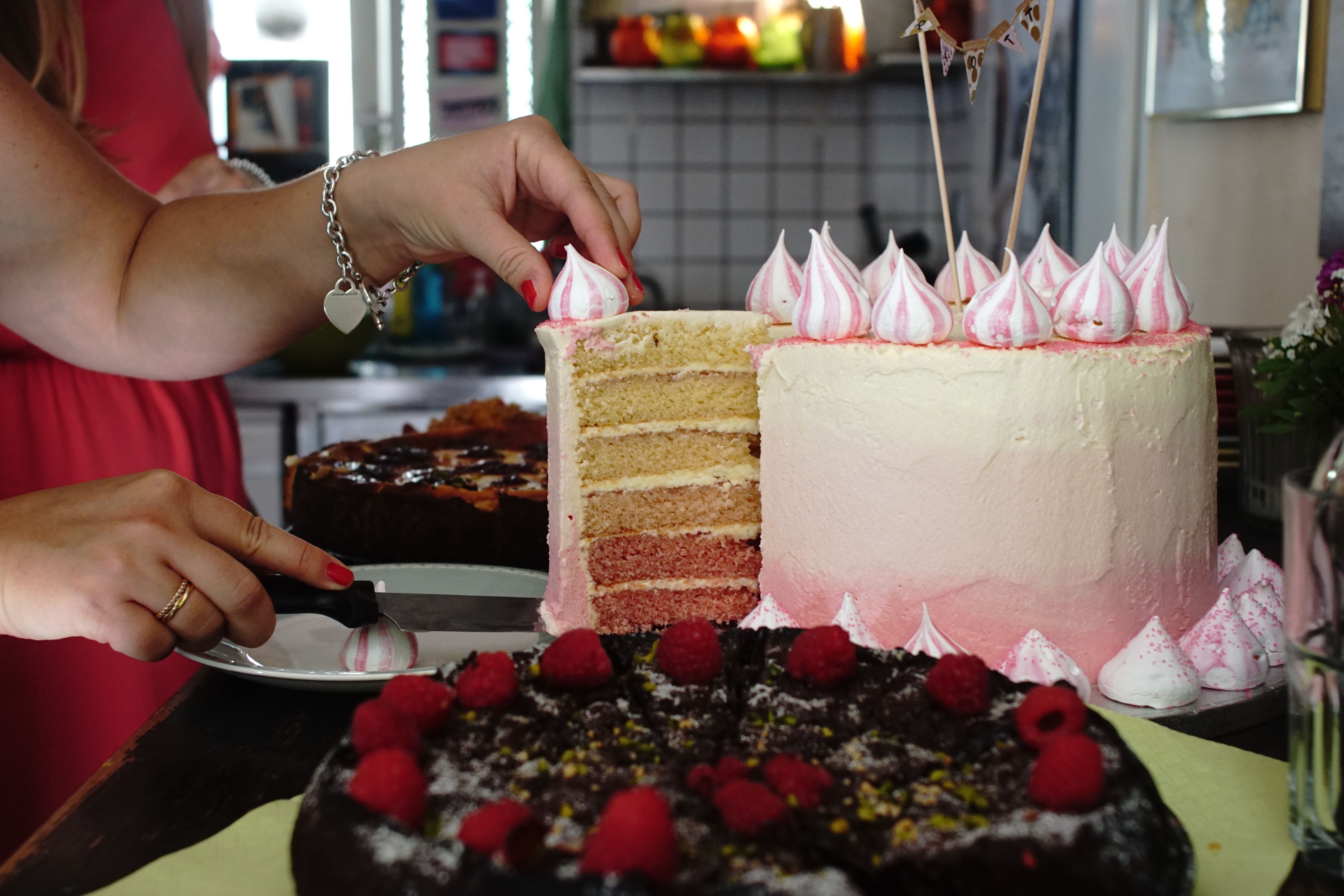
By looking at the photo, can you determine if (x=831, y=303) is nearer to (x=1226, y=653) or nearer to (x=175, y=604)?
(x=1226, y=653)

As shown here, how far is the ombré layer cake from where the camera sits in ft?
5.98

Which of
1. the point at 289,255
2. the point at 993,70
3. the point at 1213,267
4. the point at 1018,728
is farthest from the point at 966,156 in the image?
the point at 1018,728

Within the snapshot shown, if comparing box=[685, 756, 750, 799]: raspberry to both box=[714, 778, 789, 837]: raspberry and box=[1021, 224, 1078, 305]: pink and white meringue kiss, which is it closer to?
box=[714, 778, 789, 837]: raspberry

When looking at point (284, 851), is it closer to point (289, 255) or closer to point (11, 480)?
point (289, 255)

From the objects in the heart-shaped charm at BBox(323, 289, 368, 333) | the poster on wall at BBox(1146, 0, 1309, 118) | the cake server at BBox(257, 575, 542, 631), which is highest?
the poster on wall at BBox(1146, 0, 1309, 118)

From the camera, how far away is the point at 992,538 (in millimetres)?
1405

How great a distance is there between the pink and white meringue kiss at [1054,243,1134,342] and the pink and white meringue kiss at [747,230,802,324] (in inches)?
18.0

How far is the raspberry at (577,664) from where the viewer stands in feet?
3.59

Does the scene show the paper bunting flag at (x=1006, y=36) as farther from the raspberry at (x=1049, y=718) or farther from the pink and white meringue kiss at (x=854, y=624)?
the raspberry at (x=1049, y=718)

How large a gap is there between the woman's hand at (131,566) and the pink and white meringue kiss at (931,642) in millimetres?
A: 745

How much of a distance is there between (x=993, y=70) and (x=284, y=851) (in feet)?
15.0

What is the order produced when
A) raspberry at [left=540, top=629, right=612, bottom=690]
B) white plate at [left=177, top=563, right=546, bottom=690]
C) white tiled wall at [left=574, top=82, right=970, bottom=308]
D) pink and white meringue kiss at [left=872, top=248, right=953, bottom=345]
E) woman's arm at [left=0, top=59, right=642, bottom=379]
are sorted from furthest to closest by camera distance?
white tiled wall at [left=574, top=82, right=970, bottom=308] < woman's arm at [left=0, top=59, right=642, bottom=379] < pink and white meringue kiss at [left=872, top=248, right=953, bottom=345] < white plate at [left=177, top=563, right=546, bottom=690] < raspberry at [left=540, top=629, right=612, bottom=690]

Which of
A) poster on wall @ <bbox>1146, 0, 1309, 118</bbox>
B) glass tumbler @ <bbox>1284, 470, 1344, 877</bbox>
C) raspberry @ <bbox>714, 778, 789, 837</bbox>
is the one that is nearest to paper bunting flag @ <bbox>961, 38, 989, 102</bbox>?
glass tumbler @ <bbox>1284, 470, 1344, 877</bbox>

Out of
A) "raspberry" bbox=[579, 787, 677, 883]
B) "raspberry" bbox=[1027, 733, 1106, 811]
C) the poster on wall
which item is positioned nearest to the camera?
"raspberry" bbox=[579, 787, 677, 883]
